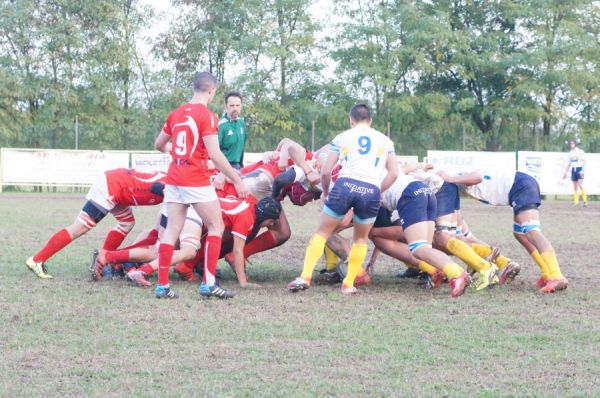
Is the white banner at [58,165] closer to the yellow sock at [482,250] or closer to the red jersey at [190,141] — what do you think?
the yellow sock at [482,250]

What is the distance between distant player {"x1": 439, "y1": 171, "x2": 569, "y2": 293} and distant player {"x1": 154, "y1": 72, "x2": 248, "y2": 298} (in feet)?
7.75

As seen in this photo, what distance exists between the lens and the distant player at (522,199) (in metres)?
7.76

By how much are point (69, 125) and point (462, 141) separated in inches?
600

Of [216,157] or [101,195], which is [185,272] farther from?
[216,157]

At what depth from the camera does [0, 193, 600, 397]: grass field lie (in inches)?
173

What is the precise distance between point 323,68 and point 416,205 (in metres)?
28.3

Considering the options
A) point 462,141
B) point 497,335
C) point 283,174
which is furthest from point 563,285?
point 462,141

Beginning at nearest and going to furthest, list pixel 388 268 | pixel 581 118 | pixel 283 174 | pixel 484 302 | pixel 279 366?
pixel 279 366, pixel 484 302, pixel 283 174, pixel 388 268, pixel 581 118

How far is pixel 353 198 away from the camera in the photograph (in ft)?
23.7

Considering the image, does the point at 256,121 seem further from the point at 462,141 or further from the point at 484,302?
the point at 484,302

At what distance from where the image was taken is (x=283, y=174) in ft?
27.1

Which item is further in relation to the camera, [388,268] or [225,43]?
[225,43]

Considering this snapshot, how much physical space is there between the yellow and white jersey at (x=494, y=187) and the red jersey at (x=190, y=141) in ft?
8.66

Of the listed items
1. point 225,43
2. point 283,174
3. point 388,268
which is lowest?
point 388,268
